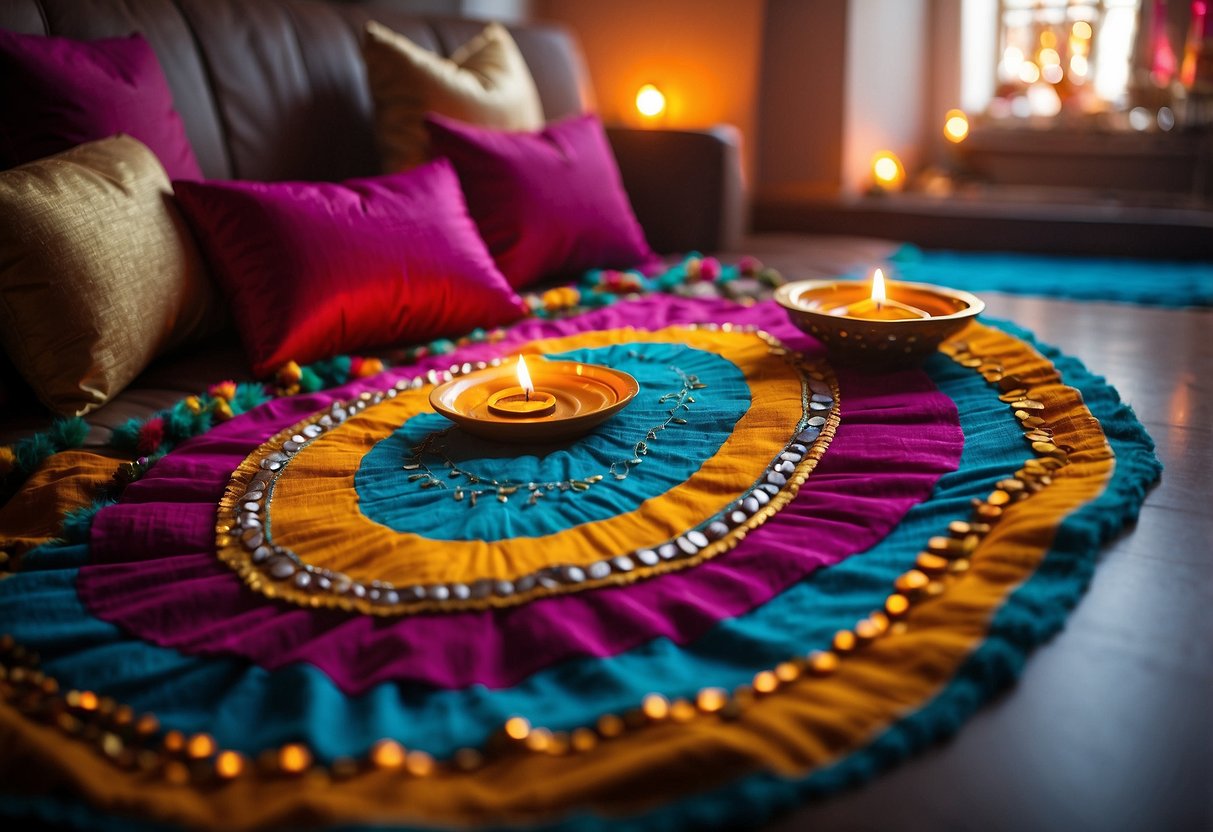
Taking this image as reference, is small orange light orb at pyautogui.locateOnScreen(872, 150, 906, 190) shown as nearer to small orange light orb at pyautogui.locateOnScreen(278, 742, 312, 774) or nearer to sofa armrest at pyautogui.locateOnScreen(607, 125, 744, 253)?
sofa armrest at pyautogui.locateOnScreen(607, 125, 744, 253)

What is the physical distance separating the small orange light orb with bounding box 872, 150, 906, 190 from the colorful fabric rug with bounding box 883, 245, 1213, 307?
570mm

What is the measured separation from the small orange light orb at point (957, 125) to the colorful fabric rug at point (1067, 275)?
32.8 inches

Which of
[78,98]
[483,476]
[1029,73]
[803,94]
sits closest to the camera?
[483,476]

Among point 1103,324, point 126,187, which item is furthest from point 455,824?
point 1103,324

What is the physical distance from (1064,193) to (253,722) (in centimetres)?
300

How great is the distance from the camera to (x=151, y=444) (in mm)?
1034

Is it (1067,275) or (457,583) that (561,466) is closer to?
(457,583)

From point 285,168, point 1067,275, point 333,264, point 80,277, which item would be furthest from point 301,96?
point 1067,275

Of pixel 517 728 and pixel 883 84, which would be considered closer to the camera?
pixel 517 728

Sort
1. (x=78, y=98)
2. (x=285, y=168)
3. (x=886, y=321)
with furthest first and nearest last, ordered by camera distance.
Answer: (x=285, y=168) < (x=78, y=98) < (x=886, y=321)

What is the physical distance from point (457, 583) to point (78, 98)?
0.96 meters

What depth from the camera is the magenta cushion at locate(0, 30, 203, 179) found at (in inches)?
47.9

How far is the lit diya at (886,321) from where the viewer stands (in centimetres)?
114

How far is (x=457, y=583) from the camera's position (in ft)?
2.43
